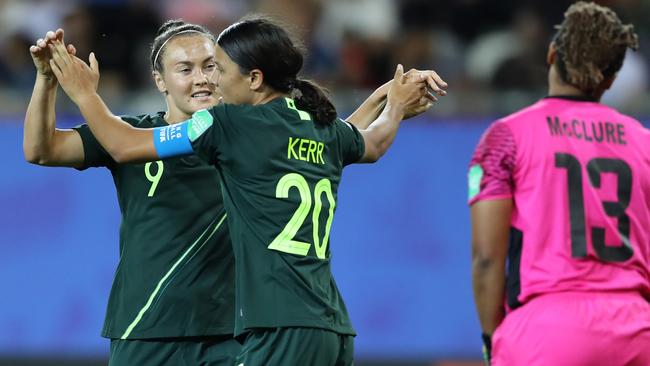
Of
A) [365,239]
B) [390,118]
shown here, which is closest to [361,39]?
[365,239]

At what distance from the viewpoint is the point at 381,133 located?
5.06m

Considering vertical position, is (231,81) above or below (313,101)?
above

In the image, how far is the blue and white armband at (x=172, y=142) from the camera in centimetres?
446

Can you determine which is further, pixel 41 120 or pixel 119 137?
pixel 41 120

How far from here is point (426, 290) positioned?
8969mm

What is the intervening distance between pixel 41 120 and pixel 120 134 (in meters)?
0.52

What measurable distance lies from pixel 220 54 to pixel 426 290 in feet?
15.6

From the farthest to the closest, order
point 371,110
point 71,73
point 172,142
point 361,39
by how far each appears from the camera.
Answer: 1. point 361,39
2. point 371,110
3. point 71,73
4. point 172,142

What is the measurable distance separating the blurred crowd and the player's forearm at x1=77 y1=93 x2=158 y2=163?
4517mm

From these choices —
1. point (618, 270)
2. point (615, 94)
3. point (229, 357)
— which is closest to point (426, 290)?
point (615, 94)

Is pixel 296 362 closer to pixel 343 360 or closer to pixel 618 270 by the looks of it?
pixel 343 360

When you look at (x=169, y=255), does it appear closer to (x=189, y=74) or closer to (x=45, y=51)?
(x=189, y=74)

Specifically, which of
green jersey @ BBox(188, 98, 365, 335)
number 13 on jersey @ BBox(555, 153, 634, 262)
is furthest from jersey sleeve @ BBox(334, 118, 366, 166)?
number 13 on jersey @ BBox(555, 153, 634, 262)

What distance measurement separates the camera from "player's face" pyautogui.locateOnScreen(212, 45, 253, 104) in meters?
4.52
